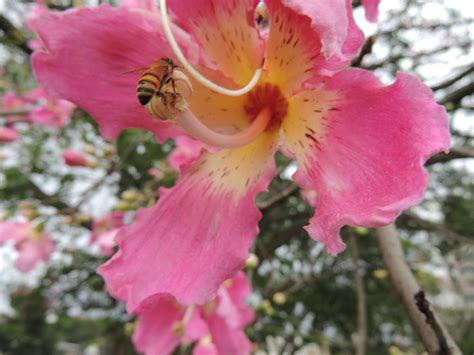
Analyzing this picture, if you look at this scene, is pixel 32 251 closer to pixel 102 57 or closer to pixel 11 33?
pixel 11 33

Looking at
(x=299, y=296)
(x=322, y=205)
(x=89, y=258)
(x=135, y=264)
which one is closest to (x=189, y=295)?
(x=135, y=264)

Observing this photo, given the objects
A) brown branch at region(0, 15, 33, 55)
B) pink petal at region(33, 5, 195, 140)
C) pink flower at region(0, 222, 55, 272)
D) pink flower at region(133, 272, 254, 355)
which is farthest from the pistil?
brown branch at region(0, 15, 33, 55)

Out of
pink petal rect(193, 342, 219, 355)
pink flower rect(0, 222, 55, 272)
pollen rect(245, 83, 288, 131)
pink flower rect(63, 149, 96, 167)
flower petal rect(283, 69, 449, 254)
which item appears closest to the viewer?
flower petal rect(283, 69, 449, 254)

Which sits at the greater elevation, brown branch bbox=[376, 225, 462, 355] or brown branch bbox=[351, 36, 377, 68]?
brown branch bbox=[351, 36, 377, 68]

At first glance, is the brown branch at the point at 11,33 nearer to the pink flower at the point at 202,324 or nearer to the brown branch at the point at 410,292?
the pink flower at the point at 202,324

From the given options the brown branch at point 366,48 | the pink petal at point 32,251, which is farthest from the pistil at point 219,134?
the pink petal at point 32,251

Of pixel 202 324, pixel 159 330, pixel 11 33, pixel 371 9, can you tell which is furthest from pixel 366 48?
pixel 11 33

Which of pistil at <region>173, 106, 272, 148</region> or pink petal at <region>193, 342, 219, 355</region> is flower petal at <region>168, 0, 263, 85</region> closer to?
pistil at <region>173, 106, 272, 148</region>
